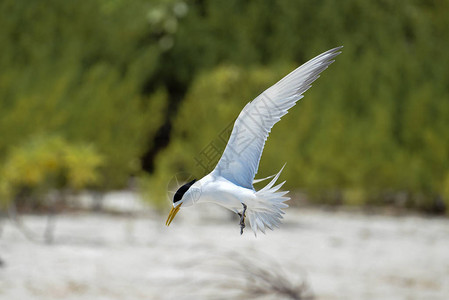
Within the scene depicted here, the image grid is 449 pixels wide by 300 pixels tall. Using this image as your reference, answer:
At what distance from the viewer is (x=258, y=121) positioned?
25.3 inches

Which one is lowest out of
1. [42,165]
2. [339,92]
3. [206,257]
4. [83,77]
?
[206,257]

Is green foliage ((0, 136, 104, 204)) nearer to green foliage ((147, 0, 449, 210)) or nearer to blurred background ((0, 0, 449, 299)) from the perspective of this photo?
blurred background ((0, 0, 449, 299))

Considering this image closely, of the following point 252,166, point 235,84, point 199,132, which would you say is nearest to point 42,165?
point 199,132

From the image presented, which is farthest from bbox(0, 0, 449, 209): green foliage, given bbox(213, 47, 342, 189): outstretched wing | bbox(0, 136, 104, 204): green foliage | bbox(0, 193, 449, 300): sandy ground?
bbox(213, 47, 342, 189): outstretched wing

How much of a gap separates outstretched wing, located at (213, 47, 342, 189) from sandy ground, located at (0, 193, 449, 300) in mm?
3571

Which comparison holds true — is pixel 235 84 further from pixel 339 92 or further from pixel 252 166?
pixel 252 166

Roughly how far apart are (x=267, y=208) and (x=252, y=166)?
4 centimetres

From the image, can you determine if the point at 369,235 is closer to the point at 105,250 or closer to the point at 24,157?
the point at 105,250

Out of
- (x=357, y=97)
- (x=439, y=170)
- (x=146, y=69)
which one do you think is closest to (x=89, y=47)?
(x=146, y=69)

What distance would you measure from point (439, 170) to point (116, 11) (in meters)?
9.15

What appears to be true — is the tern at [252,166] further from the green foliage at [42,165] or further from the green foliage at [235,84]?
the green foliage at [235,84]

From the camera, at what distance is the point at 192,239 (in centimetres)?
947

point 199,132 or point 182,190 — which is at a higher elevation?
point 199,132

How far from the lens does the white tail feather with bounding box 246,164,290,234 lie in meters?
0.61
